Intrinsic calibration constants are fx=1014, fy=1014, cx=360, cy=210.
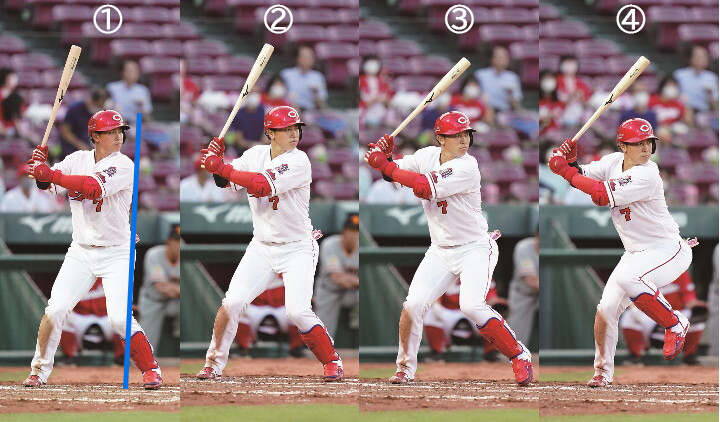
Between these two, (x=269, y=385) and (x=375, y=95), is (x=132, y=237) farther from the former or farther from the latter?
(x=375, y=95)

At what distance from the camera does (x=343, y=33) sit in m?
5.48

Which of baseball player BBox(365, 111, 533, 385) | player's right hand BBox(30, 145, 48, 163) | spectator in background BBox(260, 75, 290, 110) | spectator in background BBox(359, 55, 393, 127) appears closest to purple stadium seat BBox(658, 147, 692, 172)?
spectator in background BBox(359, 55, 393, 127)

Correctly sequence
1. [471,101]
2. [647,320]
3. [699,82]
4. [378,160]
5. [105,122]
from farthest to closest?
[699,82] < [647,320] < [471,101] < [105,122] < [378,160]

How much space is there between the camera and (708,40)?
342 inches

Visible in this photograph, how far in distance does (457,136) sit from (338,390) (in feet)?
4.60

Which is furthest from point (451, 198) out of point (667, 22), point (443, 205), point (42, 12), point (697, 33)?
point (697, 33)

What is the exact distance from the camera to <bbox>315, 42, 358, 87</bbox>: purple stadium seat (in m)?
5.53

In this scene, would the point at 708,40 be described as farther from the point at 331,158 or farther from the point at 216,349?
the point at 216,349

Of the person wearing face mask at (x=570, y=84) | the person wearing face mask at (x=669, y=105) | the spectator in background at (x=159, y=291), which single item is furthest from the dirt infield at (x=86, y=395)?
the person wearing face mask at (x=669, y=105)

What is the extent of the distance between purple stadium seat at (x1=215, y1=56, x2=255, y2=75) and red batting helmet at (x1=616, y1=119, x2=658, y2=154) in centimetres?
188

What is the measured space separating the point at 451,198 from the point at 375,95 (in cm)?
96

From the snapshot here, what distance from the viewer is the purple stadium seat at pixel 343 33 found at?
529cm

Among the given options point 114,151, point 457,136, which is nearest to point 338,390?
point 457,136

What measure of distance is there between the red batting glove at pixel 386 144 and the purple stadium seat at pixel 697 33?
368 cm
